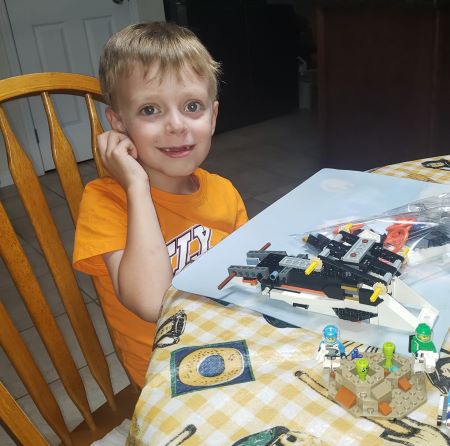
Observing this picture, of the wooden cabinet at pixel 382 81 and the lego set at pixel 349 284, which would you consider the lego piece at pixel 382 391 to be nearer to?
the lego set at pixel 349 284

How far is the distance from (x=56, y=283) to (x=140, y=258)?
211 mm

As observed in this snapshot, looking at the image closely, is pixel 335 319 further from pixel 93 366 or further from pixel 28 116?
pixel 28 116

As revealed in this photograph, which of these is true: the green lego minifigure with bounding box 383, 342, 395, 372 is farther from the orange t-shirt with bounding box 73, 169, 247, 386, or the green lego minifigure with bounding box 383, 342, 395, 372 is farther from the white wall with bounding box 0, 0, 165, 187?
the white wall with bounding box 0, 0, 165, 187

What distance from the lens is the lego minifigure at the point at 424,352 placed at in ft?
1.44

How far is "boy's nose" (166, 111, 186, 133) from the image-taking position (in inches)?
32.5

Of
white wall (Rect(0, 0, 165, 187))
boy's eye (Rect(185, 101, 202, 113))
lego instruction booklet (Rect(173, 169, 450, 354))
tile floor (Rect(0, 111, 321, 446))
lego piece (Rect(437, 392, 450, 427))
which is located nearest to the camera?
lego piece (Rect(437, 392, 450, 427))

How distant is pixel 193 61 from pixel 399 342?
1.79 ft

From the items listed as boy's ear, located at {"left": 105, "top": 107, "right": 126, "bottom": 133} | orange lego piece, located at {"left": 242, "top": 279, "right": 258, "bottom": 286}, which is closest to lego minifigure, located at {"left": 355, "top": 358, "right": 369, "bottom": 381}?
orange lego piece, located at {"left": 242, "top": 279, "right": 258, "bottom": 286}

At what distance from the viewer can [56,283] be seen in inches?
34.6

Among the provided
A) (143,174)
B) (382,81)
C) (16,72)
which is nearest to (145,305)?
(143,174)

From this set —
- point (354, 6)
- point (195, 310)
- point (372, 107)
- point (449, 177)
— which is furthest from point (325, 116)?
point (195, 310)

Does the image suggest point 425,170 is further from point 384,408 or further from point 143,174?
point 384,408

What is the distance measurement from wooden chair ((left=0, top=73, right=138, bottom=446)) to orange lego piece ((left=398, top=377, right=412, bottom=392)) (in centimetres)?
53

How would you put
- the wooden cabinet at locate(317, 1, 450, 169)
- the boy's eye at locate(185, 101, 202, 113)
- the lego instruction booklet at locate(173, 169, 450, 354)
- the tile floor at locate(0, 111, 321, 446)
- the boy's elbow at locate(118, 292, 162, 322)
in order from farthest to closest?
1. the wooden cabinet at locate(317, 1, 450, 169)
2. the tile floor at locate(0, 111, 321, 446)
3. the boy's eye at locate(185, 101, 202, 113)
4. the boy's elbow at locate(118, 292, 162, 322)
5. the lego instruction booklet at locate(173, 169, 450, 354)
